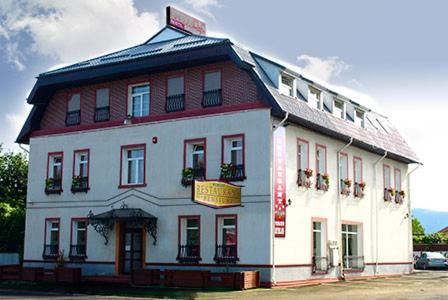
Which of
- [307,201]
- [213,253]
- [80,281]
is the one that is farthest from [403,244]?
[80,281]

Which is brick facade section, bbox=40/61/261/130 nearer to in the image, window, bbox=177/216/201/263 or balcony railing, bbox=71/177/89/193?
balcony railing, bbox=71/177/89/193

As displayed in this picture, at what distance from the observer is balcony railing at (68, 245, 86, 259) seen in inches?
1288

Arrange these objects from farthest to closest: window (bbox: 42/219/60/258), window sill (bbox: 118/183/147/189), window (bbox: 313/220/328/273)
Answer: window (bbox: 42/219/60/258)
window sill (bbox: 118/183/147/189)
window (bbox: 313/220/328/273)

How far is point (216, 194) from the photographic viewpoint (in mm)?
26812

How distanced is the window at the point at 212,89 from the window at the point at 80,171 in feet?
22.5

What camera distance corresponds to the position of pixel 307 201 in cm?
3055

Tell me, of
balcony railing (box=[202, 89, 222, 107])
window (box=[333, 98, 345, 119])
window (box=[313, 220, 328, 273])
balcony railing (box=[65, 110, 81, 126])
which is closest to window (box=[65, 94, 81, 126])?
balcony railing (box=[65, 110, 81, 126])

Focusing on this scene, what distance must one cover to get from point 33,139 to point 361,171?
16318mm

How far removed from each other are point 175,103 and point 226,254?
6.91 meters

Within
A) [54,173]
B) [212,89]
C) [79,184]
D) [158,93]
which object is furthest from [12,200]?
[212,89]

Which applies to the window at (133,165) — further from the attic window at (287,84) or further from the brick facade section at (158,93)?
the attic window at (287,84)

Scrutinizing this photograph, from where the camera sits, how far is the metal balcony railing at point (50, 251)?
33.5 m

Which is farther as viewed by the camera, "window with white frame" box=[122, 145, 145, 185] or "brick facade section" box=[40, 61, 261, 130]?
"window with white frame" box=[122, 145, 145, 185]

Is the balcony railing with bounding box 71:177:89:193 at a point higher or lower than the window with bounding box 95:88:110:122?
lower
